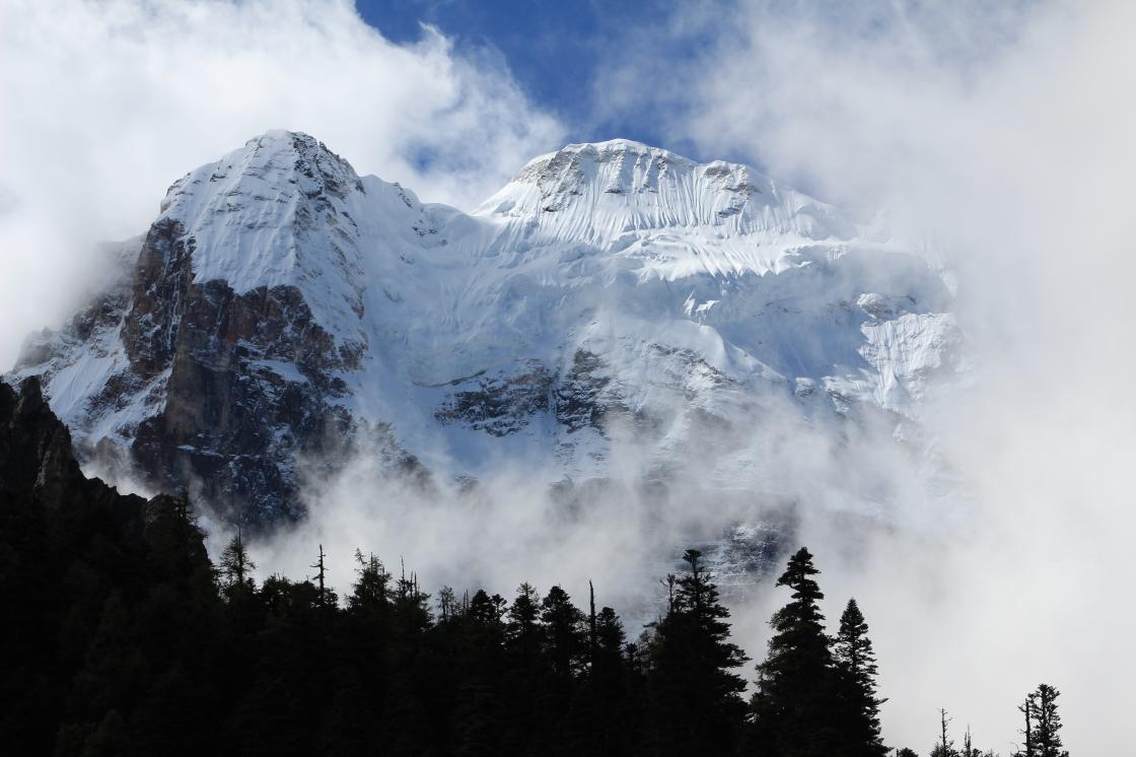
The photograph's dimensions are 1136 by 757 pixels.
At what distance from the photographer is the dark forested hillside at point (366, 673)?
7950 centimetres

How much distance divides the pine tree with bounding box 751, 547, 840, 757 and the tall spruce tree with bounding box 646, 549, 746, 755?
4.69 m

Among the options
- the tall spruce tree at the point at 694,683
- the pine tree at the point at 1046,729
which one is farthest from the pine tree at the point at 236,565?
the pine tree at the point at 1046,729

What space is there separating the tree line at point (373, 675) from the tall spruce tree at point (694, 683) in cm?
13

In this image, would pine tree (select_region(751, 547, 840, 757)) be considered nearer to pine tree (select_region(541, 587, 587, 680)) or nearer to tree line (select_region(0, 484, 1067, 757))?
tree line (select_region(0, 484, 1067, 757))

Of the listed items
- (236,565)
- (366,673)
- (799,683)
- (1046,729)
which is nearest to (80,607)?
(366,673)

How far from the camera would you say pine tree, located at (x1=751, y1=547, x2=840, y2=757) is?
7406 cm

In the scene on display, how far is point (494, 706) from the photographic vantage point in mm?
89938

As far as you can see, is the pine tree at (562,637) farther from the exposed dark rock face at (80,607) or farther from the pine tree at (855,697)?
the exposed dark rock face at (80,607)

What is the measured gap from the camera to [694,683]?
284 feet

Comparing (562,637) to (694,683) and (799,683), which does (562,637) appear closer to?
(694,683)

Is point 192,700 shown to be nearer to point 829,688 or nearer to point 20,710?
point 20,710

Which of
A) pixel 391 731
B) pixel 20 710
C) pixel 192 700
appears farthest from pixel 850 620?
pixel 20 710

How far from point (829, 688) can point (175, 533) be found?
6155 centimetres

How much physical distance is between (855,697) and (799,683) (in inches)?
139
